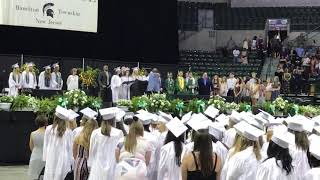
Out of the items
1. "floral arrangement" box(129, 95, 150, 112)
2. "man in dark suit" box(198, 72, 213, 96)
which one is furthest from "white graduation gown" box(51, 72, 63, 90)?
"floral arrangement" box(129, 95, 150, 112)

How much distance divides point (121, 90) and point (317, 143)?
1986 centimetres

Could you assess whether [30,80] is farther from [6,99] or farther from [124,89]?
[6,99]

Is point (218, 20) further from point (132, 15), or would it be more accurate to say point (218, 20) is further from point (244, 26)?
point (132, 15)

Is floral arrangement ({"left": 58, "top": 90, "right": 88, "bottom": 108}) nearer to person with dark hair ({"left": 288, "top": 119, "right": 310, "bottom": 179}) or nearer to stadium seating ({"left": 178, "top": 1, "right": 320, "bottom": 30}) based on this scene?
person with dark hair ({"left": 288, "top": 119, "right": 310, "bottom": 179})

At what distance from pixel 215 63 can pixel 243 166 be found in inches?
1194

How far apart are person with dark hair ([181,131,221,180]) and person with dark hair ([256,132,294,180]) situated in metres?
0.62

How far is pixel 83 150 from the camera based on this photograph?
8.55m

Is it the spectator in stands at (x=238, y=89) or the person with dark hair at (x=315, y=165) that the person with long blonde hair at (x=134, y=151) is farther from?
the spectator in stands at (x=238, y=89)

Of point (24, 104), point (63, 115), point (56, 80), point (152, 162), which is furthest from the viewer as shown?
point (56, 80)

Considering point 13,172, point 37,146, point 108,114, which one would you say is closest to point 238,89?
point 13,172

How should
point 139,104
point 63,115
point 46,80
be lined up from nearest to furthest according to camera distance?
point 63,115, point 139,104, point 46,80

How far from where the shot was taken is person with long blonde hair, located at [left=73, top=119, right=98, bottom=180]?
852cm

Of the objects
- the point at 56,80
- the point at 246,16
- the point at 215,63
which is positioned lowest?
the point at 56,80

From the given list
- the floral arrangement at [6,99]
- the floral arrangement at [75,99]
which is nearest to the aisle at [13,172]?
the floral arrangement at [6,99]
